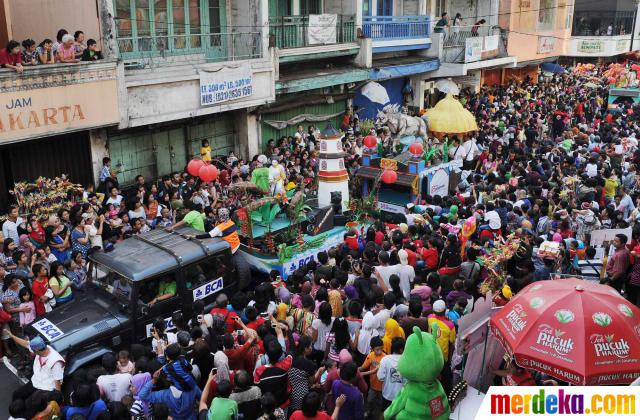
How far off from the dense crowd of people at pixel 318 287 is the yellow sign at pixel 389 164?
1.12 metres

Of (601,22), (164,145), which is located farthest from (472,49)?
(601,22)

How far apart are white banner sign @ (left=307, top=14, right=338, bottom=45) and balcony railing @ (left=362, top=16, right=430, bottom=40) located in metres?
2.19

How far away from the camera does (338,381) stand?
6328 mm

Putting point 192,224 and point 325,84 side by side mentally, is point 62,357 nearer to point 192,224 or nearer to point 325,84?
point 192,224

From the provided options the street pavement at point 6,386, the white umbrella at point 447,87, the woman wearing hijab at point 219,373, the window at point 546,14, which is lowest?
the street pavement at point 6,386

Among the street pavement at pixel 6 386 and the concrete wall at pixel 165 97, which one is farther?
the concrete wall at pixel 165 97

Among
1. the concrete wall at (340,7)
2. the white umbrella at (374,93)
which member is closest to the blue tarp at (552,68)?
the white umbrella at (374,93)

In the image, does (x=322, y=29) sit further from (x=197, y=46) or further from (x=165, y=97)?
(x=165, y=97)

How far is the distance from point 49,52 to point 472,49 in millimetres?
19106

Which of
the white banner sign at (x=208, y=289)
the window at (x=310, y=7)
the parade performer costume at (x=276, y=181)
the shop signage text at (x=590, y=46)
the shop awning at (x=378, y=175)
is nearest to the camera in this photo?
the white banner sign at (x=208, y=289)

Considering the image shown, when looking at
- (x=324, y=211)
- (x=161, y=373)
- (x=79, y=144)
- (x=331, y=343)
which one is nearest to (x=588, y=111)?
(x=324, y=211)

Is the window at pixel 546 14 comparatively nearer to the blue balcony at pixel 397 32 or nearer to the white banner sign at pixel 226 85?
the blue balcony at pixel 397 32

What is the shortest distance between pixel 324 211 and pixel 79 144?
19.8ft

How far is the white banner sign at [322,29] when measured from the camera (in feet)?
65.5
